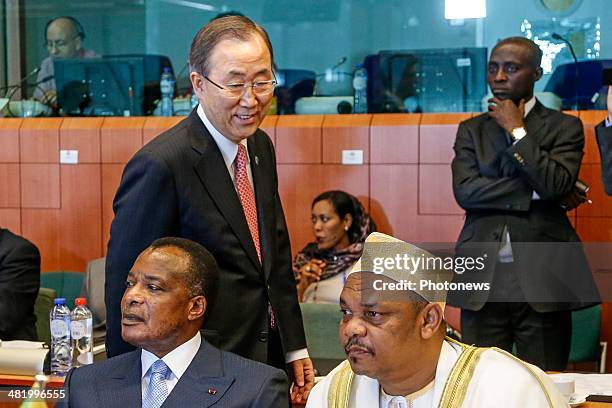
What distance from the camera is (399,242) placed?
6.37 ft

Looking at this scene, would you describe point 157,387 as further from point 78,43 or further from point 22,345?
point 78,43

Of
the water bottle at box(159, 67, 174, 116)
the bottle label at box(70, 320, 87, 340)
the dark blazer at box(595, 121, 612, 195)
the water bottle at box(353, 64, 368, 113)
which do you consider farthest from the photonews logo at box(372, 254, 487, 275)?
the water bottle at box(159, 67, 174, 116)

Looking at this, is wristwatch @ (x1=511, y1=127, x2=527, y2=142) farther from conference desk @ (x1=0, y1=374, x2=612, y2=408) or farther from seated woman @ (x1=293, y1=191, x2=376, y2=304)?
conference desk @ (x1=0, y1=374, x2=612, y2=408)

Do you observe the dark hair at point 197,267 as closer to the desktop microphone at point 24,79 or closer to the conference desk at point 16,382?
the conference desk at point 16,382

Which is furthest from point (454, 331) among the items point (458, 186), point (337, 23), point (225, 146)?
point (337, 23)

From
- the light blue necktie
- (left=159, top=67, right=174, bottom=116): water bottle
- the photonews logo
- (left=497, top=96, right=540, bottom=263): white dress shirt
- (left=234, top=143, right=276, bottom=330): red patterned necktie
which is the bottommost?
the light blue necktie

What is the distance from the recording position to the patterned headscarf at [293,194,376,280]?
Result: 4.50 m

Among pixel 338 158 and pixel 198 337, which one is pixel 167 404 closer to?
pixel 198 337

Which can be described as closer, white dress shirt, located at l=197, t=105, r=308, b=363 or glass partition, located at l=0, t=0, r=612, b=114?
white dress shirt, located at l=197, t=105, r=308, b=363

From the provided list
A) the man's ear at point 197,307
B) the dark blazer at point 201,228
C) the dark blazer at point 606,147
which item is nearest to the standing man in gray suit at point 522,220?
the dark blazer at point 606,147

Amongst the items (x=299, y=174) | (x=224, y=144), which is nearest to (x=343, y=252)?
(x=299, y=174)

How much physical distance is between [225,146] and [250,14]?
10.4 ft

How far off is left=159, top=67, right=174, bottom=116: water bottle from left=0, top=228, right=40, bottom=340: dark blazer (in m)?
1.71

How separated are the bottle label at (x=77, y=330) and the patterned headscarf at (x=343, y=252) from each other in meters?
1.34
